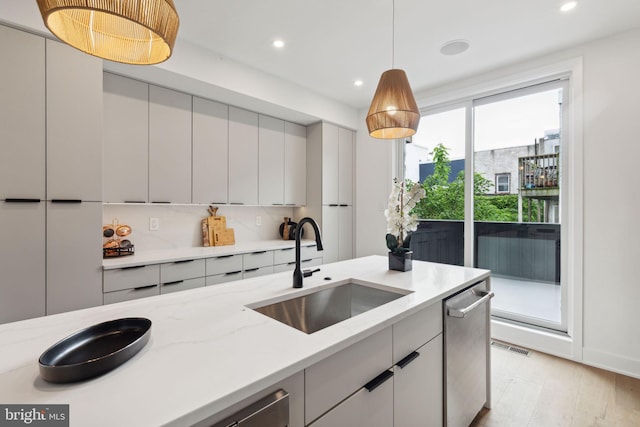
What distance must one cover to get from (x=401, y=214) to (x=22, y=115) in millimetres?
2510

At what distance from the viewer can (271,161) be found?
3.75 meters

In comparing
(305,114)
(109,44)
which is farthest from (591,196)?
(109,44)

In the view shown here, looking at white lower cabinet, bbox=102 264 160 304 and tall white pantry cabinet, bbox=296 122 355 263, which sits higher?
tall white pantry cabinet, bbox=296 122 355 263

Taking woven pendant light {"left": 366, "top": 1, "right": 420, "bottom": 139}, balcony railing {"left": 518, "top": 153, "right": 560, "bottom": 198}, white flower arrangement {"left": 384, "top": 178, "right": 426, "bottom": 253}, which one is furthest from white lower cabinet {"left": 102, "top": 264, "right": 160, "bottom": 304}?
balcony railing {"left": 518, "top": 153, "right": 560, "bottom": 198}

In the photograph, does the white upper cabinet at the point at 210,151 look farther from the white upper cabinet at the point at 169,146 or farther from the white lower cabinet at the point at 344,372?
the white lower cabinet at the point at 344,372

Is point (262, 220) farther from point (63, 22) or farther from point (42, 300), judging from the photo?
point (63, 22)

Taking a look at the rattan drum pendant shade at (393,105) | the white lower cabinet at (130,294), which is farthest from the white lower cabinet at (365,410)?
the white lower cabinet at (130,294)

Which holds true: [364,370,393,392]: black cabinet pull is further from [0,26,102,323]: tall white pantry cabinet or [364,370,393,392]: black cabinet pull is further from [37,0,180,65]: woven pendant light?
[0,26,102,323]: tall white pantry cabinet

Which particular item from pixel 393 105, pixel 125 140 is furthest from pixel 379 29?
pixel 125 140

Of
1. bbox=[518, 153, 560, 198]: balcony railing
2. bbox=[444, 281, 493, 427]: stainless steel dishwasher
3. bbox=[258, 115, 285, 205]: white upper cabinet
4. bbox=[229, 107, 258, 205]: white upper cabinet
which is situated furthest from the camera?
bbox=[258, 115, 285, 205]: white upper cabinet

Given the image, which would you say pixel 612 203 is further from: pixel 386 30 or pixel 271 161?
pixel 271 161

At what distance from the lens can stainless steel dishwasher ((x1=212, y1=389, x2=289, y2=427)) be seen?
0.67 m

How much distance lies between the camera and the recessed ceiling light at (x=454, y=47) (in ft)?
8.68

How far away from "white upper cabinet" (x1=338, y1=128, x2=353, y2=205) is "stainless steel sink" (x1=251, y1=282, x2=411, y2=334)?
2.56 m
